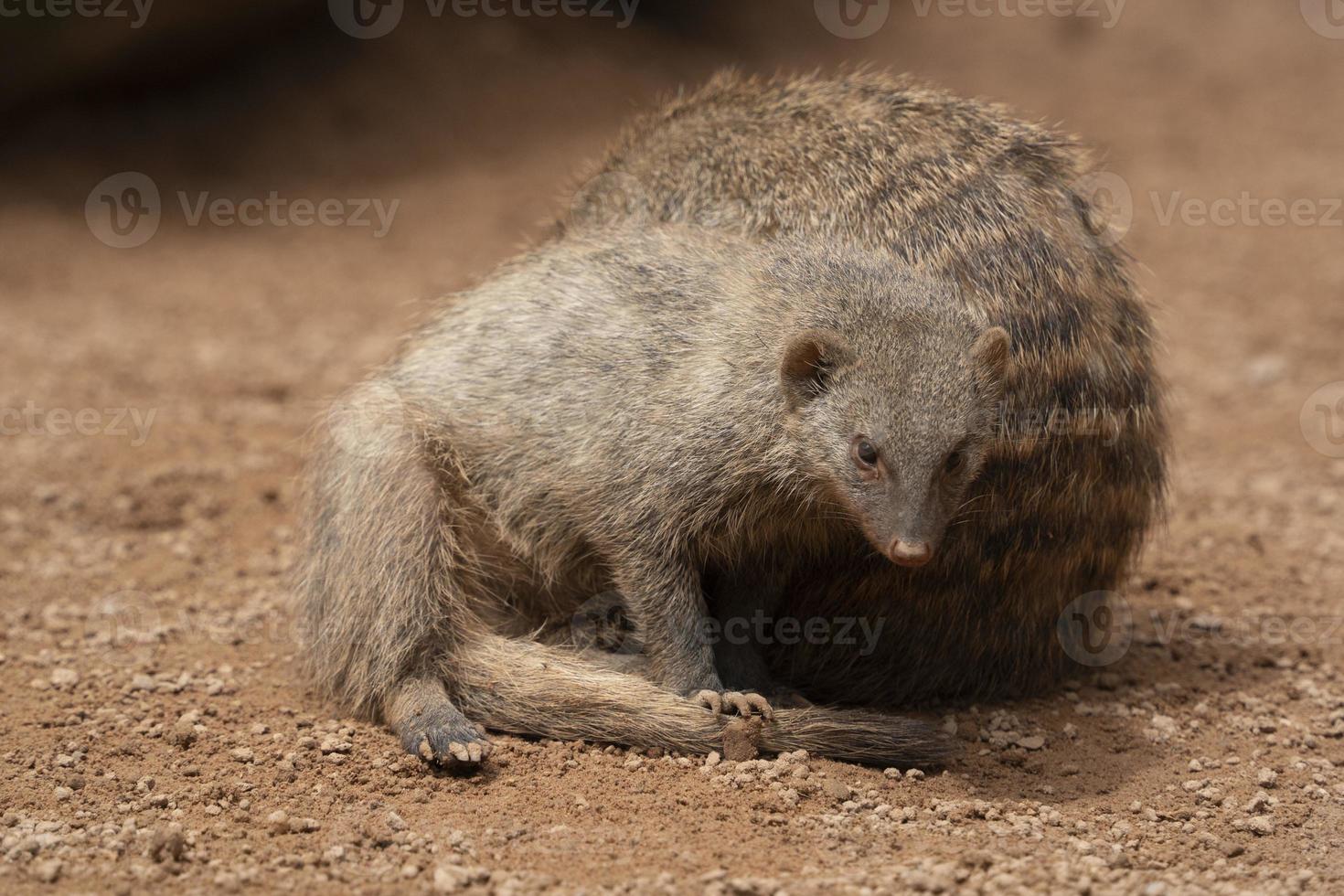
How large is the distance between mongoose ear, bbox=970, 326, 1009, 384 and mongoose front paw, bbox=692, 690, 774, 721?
1145mm

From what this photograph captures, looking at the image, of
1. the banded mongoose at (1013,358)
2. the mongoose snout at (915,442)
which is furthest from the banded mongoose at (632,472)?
the banded mongoose at (1013,358)

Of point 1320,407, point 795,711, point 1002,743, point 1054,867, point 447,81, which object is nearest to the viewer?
point 1054,867

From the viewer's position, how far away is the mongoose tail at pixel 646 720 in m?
3.84

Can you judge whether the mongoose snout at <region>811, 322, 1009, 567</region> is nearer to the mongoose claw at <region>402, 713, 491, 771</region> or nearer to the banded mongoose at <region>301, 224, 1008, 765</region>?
the banded mongoose at <region>301, 224, 1008, 765</region>

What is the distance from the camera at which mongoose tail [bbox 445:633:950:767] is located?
3.84 metres

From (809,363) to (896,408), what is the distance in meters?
0.28

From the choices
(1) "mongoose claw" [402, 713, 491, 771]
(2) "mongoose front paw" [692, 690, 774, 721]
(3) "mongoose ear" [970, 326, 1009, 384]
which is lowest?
(1) "mongoose claw" [402, 713, 491, 771]

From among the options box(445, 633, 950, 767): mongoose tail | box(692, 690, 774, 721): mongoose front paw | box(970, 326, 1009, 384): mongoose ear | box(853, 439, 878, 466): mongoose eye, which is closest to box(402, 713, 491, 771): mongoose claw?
box(445, 633, 950, 767): mongoose tail

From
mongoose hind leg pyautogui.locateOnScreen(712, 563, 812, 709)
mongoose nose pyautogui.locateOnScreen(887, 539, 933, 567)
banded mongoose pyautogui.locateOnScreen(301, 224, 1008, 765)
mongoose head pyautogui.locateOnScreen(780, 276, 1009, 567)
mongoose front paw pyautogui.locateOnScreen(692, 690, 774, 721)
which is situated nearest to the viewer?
mongoose nose pyautogui.locateOnScreen(887, 539, 933, 567)

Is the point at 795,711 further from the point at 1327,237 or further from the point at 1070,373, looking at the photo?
the point at 1327,237

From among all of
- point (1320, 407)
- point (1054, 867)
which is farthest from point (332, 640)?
point (1320, 407)

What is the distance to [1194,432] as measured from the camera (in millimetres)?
7305

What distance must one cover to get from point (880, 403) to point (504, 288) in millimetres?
1616

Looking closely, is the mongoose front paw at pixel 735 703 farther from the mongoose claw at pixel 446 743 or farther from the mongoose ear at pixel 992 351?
the mongoose ear at pixel 992 351
